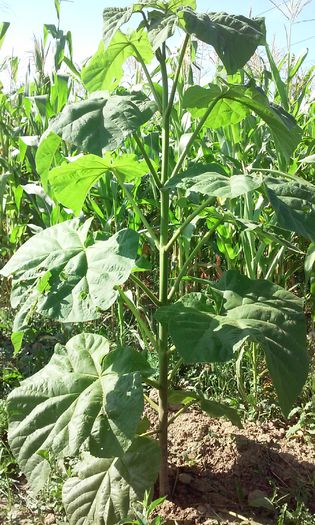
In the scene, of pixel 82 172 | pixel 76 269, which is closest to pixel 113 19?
pixel 82 172

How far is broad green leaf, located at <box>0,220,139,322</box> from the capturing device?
4.80 ft

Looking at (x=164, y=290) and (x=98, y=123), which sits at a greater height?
(x=98, y=123)

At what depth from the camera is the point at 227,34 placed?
4.51ft

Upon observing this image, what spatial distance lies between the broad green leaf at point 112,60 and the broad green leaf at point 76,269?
0.45 meters

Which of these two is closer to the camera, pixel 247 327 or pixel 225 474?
pixel 247 327

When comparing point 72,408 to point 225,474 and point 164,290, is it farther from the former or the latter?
point 225,474

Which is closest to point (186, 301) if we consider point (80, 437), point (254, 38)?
point (80, 437)

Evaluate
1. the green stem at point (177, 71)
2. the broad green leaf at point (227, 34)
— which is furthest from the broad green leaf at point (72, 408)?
the broad green leaf at point (227, 34)

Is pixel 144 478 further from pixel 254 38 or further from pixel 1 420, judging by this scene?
pixel 254 38

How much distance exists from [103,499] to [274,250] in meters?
1.40

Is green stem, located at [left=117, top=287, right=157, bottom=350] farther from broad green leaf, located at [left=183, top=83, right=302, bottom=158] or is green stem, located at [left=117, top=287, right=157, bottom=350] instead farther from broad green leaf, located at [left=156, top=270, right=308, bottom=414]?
broad green leaf, located at [left=183, top=83, right=302, bottom=158]

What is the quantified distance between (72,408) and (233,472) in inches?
28.2

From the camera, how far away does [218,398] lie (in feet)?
8.14

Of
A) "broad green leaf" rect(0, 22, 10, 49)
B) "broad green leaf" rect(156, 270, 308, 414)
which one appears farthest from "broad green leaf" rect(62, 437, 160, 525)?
"broad green leaf" rect(0, 22, 10, 49)
